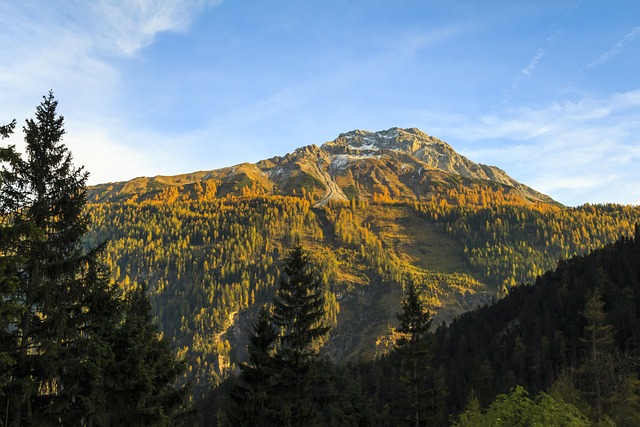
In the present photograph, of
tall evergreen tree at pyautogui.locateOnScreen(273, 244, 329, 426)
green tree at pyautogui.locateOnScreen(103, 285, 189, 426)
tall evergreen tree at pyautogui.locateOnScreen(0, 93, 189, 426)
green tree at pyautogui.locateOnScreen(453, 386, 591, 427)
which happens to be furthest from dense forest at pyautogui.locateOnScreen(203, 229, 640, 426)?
Answer: tall evergreen tree at pyautogui.locateOnScreen(0, 93, 189, 426)

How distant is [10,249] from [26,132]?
4.99 metres

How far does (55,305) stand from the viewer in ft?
53.4

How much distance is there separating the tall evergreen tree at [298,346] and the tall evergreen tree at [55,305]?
905 cm

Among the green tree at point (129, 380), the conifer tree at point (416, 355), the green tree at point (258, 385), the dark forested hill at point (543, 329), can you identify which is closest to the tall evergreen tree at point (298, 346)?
the green tree at point (258, 385)

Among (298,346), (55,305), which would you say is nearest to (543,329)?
(298,346)

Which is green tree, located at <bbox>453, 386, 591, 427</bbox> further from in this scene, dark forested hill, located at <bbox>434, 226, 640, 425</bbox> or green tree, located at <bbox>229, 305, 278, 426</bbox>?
dark forested hill, located at <bbox>434, 226, 640, 425</bbox>

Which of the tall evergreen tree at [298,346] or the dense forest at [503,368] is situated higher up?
the tall evergreen tree at [298,346]

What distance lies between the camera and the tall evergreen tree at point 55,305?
613 inches

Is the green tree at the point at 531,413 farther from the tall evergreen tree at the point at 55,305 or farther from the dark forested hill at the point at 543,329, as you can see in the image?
the dark forested hill at the point at 543,329

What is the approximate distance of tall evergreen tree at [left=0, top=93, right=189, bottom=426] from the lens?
15.6 m

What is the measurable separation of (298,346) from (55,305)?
1374 cm

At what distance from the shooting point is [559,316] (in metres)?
112

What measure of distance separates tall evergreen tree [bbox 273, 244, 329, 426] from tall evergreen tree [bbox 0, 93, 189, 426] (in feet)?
29.7

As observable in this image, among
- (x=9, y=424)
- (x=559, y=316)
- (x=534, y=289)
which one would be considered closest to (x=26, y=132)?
(x=9, y=424)
